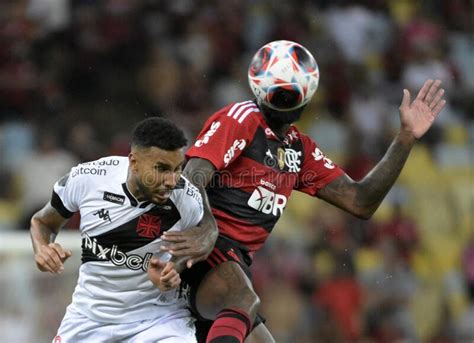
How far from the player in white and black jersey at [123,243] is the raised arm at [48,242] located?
26 mm

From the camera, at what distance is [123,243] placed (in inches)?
247

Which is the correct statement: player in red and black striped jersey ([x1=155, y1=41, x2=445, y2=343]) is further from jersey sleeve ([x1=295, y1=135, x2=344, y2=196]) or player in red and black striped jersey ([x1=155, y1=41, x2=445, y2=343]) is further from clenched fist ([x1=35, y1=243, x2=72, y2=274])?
clenched fist ([x1=35, y1=243, x2=72, y2=274])

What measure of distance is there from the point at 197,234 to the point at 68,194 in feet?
2.73

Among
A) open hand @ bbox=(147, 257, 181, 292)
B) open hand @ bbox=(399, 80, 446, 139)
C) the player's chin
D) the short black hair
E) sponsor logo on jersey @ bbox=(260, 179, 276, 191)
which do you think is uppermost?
open hand @ bbox=(399, 80, 446, 139)

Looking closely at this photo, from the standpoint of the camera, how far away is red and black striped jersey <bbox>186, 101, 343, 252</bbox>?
666 centimetres

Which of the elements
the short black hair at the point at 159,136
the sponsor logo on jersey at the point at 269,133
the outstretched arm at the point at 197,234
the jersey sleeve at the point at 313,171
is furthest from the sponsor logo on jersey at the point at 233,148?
the jersey sleeve at the point at 313,171

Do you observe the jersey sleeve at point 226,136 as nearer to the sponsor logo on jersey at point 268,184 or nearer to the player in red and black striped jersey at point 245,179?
the player in red and black striped jersey at point 245,179

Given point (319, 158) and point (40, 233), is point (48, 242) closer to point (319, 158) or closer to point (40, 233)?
point (40, 233)

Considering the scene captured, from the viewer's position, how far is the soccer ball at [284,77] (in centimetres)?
666

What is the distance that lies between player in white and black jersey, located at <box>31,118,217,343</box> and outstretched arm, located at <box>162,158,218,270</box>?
15 mm

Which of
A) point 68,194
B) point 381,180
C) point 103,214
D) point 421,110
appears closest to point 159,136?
point 103,214

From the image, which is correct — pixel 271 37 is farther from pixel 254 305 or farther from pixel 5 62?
pixel 254 305

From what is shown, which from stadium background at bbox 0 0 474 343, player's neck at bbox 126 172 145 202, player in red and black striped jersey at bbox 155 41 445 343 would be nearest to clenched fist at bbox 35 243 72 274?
player's neck at bbox 126 172 145 202

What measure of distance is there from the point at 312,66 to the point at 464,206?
718 centimetres
